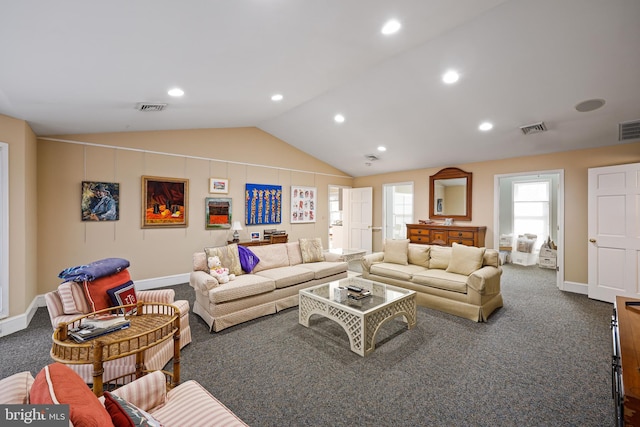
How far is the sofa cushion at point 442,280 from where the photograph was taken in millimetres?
3420

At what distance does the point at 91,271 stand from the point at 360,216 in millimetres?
6575

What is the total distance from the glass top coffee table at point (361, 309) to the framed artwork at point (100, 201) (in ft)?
11.3

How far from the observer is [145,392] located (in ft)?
4.37

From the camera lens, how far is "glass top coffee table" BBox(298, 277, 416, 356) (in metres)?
2.57

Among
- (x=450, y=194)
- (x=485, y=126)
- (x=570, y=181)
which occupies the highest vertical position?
(x=485, y=126)

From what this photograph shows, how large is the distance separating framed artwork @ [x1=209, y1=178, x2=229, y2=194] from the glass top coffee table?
10.5ft

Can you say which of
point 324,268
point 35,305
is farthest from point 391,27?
point 35,305

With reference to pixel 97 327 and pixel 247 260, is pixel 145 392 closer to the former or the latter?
pixel 97 327

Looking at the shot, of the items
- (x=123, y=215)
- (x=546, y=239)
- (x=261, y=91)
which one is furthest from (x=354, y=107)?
(x=546, y=239)

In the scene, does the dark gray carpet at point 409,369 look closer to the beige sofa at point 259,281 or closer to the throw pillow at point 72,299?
the beige sofa at point 259,281

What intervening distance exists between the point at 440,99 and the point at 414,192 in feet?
10.3

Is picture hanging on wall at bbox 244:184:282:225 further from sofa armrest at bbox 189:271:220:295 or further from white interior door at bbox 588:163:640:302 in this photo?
white interior door at bbox 588:163:640:302

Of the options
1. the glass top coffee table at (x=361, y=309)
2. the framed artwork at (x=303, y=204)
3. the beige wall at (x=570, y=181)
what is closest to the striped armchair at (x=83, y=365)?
the glass top coffee table at (x=361, y=309)

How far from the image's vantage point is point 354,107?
4566 millimetres
